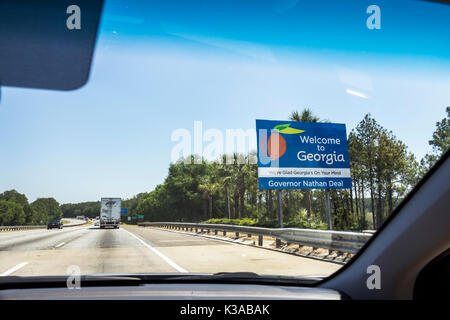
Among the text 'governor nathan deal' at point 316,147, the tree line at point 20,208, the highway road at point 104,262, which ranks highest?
the text 'governor nathan deal' at point 316,147

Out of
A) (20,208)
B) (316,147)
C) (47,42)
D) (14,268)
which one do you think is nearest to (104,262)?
(14,268)

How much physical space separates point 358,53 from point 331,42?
0.33 metres

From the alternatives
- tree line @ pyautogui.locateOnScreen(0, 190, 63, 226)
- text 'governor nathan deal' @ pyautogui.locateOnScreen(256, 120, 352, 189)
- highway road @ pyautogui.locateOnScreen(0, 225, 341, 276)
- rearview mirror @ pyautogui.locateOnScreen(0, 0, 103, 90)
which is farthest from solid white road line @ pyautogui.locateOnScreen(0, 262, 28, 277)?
text 'governor nathan deal' @ pyautogui.locateOnScreen(256, 120, 352, 189)

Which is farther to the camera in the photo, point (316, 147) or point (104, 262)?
point (104, 262)

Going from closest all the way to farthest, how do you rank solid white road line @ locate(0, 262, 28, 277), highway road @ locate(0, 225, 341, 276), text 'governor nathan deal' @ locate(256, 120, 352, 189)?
solid white road line @ locate(0, 262, 28, 277), text 'governor nathan deal' @ locate(256, 120, 352, 189), highway road @ locate(0, 225, 341, 276)

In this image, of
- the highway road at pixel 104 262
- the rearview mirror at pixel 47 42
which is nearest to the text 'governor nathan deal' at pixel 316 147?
the highway road at pixel 104 262

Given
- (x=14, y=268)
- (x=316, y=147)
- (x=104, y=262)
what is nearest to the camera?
(x=14, y=268)

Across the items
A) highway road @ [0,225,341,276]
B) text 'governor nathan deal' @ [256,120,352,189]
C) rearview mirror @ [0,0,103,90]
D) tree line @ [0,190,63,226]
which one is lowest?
highway road @ [0,225,341,276]

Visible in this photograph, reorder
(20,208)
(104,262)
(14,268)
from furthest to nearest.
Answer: (104,262), (14,268), (20,208)

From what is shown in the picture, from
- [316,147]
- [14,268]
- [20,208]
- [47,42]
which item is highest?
[47,42]

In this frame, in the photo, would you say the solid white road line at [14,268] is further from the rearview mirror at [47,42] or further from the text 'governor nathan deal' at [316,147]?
the text 'governor nathan deal' at [316,147]

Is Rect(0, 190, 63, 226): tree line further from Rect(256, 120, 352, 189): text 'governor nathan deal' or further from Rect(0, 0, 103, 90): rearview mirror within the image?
Rect(256, 120, 352, 189): text 'governor nathan deal'

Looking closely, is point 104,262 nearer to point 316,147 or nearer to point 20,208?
point 20,208

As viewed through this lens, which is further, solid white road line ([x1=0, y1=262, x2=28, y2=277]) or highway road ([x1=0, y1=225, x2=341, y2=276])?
highway road ([x1=0, y1=225, x2=341, y2=276])
